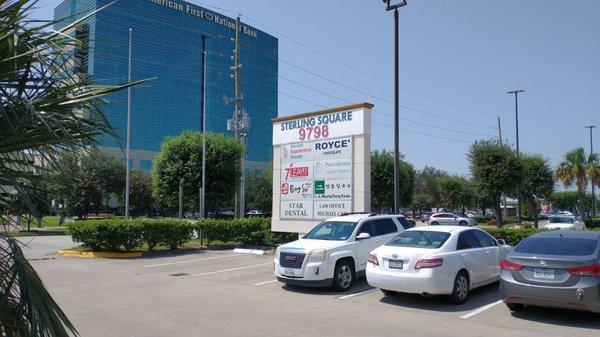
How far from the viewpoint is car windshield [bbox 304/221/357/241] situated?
510 inches

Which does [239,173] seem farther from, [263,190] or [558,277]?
[263,190]

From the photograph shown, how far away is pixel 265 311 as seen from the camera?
988 cm

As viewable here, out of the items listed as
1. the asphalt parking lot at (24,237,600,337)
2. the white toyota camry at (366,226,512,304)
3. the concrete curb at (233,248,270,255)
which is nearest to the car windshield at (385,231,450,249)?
the white toyota camry at (366,226,512,304)

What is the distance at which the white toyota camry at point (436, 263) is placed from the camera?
9977 mm

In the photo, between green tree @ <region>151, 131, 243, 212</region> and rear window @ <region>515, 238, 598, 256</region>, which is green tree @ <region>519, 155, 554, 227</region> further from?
rear window @ <region>515, 238, 598, 256</region>

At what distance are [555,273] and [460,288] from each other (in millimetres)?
2210

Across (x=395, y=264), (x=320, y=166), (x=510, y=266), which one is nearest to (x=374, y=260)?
(x=395, y=264)

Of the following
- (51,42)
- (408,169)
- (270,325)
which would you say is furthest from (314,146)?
(408,169)

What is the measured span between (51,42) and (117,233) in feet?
59.0

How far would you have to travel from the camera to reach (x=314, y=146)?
19.0m

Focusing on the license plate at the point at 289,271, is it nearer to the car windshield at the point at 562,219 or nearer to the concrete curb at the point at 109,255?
Answer: the concrete curb at the point at 109,255

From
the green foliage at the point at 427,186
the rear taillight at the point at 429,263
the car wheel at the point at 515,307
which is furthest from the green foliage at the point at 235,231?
the green foliage at the point at 427,186

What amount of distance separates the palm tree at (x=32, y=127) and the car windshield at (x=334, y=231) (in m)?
9.87

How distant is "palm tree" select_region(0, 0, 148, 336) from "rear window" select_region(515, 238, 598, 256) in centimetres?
826
